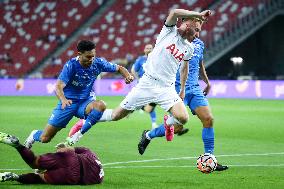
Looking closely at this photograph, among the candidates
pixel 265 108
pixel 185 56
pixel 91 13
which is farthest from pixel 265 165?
pixel 91 13

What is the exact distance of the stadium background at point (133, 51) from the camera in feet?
77.2

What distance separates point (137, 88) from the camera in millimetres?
11414

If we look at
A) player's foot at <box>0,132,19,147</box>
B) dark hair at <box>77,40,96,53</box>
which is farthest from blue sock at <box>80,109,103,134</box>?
player's foot at <box>0,132,19,147</box>

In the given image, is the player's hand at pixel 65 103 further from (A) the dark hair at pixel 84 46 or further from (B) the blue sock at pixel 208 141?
(B) the blue sock at pixel 208 141

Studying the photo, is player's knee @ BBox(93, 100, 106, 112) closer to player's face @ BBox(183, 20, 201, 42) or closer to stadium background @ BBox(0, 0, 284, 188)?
player's face @ BBox(183, 20, 201, 42)

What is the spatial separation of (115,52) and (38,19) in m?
7.89

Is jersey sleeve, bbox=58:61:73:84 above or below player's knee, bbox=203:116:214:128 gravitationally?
above

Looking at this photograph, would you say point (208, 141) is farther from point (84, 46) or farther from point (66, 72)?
point (66, 72)

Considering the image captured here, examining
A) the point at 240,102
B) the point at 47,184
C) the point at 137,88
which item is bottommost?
the point at 240,102

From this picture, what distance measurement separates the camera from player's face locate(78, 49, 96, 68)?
1181 centimetres

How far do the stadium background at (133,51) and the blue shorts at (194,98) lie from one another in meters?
4.91

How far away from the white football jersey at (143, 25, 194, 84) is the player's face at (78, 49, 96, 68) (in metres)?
1.10

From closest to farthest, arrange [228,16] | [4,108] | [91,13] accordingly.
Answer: [4,108]
[228,16]
[91,13]

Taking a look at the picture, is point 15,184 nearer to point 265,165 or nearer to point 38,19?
point 265,165
